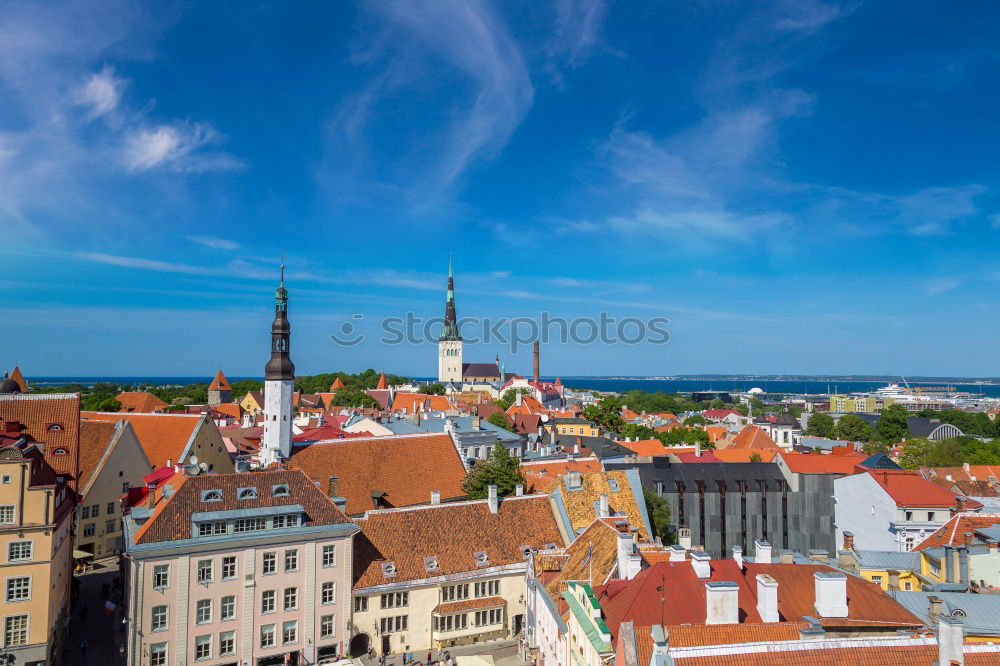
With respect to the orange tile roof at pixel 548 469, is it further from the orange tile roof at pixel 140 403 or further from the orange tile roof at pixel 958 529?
the orange tile roof at pixel 140 403

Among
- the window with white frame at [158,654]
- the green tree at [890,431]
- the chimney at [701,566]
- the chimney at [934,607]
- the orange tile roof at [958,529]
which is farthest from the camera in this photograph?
the green tree at [890,431]

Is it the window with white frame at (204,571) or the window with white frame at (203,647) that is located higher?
the window with white frame at (204,571)

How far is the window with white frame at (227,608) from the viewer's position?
1289 inches

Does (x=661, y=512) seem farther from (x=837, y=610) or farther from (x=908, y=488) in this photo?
(x=837, y=610)

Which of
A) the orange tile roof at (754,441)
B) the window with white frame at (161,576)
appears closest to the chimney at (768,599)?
the window with white frame at (161,576)

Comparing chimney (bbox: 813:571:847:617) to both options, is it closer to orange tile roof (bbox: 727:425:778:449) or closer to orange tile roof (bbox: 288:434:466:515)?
orange tile roof (bbox: 288:434:466:515)

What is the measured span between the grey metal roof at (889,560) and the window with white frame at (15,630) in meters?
40.9

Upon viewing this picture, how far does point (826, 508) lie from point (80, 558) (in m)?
60.6

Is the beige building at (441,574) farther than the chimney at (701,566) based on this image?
Yes

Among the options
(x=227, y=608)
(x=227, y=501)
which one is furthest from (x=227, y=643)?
(x=227, y=501)

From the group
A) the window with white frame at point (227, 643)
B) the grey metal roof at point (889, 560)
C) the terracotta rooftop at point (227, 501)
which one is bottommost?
the window with white frame at point (227, 643)

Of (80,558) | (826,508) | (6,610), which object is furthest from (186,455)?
(826,508)

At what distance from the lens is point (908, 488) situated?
5338 cm

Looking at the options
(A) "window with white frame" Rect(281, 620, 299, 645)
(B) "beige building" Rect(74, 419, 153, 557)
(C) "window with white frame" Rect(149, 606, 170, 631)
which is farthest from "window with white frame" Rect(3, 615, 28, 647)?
(B) "beige building" Rect(74, 419, 153, 557)
